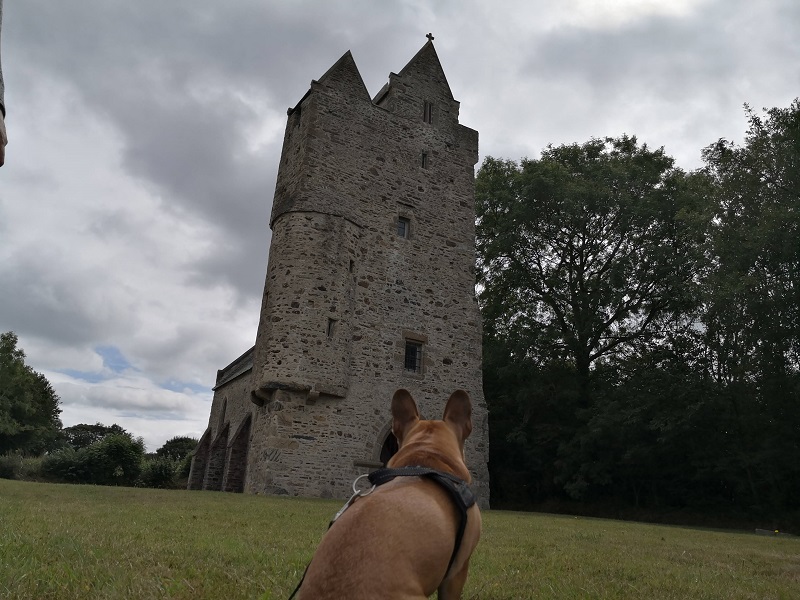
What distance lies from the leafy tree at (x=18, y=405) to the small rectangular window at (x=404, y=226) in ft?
99.7

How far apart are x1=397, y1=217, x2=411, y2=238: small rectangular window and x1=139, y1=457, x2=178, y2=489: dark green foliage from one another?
1460cm

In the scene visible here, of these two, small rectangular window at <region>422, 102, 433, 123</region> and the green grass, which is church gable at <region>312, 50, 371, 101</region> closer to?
small rectangular window at <region>422, 102, 433, 123</region>

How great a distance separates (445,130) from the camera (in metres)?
22.5

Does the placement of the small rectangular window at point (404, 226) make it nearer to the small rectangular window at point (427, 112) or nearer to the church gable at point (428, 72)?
the small rectangular window at point (427, 112)

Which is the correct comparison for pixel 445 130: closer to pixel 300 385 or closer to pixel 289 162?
pixel 289 162

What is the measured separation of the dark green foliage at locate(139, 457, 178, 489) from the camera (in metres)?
24.8

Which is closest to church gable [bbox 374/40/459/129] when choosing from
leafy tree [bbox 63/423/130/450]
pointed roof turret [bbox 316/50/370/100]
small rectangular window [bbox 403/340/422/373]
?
pointed roof turret [bbox 316/50/370/100]

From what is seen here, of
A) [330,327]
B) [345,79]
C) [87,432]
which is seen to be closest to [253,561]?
[330,327]

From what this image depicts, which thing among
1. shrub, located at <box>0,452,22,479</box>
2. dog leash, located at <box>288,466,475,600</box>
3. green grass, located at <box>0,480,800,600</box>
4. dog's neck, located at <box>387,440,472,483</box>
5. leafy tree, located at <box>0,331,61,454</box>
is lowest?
shrub, located at <box>0,452,22,479</box>

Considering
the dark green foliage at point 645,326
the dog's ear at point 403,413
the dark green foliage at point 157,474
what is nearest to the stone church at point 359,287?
the dark green foliage at point 157,474

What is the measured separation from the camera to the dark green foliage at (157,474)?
2480 cm

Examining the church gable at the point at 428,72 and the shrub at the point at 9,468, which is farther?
the shrub at the point at 9,468

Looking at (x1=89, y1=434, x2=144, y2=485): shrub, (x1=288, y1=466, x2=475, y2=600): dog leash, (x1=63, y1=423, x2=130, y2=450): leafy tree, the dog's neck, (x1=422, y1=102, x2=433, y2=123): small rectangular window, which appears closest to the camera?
(x1=288, y1=466, x2=475, y2=600): dog leash

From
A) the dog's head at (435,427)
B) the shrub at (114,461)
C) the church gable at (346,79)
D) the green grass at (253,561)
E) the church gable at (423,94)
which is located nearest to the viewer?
the dog's head at (435,427)
